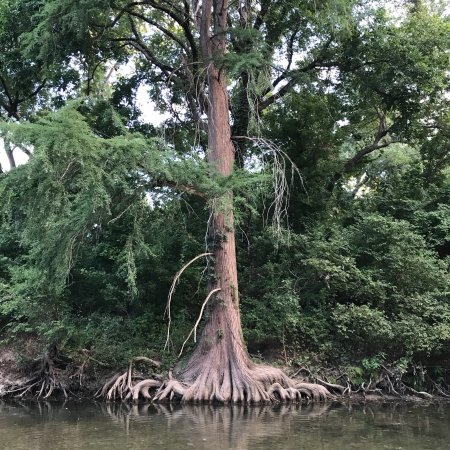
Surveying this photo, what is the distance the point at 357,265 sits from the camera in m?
12.4

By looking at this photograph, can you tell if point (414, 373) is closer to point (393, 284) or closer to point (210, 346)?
point (393, 284)

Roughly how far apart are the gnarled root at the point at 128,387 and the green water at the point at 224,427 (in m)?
0.50

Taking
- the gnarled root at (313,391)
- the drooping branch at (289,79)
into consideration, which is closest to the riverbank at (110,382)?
the gnarled root at (313,391)

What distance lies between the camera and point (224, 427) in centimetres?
750

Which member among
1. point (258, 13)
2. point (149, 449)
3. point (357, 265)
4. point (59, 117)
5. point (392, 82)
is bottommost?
point (149, 449)

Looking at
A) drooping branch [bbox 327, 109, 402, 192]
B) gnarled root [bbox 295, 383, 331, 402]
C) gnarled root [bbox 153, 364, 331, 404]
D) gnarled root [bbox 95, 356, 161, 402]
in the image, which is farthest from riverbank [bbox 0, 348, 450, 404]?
drooping branch [bbox 327, 109, 402, 192]

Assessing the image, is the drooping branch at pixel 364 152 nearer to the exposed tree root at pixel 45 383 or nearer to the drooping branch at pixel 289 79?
the drooping branch at pixel 289 79

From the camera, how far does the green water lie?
258 inches

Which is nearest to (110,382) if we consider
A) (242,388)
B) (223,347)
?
(223,347)

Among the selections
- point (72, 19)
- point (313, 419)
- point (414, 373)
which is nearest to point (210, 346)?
point (313, 419)

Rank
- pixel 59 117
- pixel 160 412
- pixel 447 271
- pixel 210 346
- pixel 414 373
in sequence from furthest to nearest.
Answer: pixel 447 271 → pixel 414 373 → pixel 210 346 → pixel 160 412 → pixel 59 117

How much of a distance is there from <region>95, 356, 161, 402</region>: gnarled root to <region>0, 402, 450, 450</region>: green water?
500 mm

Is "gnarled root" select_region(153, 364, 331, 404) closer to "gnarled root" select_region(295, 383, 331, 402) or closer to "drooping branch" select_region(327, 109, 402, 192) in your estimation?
"gnarled root" select_region(295, 383, 331, 402)

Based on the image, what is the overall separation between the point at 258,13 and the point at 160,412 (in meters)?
11.8
